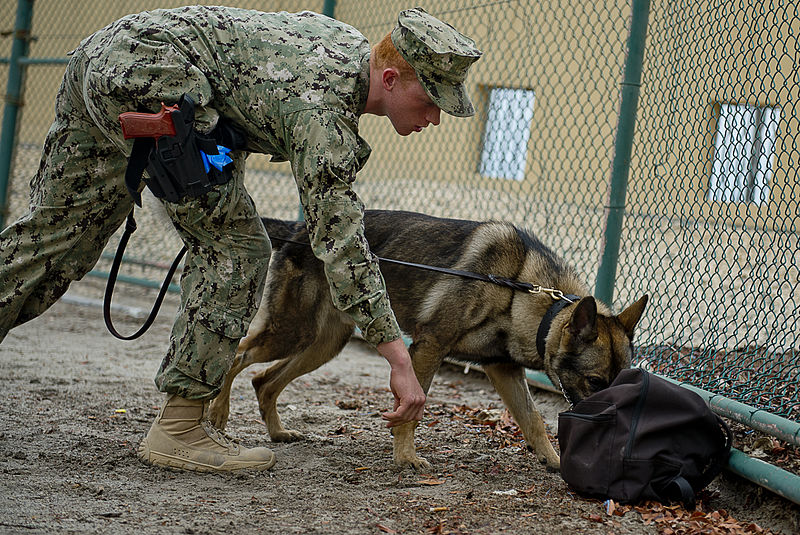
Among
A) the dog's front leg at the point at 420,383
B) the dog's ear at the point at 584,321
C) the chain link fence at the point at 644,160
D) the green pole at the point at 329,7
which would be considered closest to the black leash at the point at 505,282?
the dog's ear at the point at 584,321

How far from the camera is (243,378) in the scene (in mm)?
5777

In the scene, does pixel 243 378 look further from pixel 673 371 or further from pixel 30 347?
pixel 673 371

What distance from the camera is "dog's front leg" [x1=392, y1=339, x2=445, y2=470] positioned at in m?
3.83

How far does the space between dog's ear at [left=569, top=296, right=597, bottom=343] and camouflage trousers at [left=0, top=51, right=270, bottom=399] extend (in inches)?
58.2

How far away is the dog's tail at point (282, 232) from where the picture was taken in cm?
443

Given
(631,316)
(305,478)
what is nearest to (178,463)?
(305,478)

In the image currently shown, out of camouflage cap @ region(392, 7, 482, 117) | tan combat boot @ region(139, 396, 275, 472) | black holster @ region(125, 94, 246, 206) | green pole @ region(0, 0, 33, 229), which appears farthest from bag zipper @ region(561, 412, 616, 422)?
green pole @ region(0, 0, 33, 229)

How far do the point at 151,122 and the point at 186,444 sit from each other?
1.46 m

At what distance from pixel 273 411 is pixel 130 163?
5.84ft

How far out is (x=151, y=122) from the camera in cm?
293

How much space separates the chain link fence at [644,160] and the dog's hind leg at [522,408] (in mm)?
876

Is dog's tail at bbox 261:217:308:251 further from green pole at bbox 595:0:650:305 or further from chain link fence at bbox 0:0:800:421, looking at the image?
chain link fence at bbox 0:0:800:421

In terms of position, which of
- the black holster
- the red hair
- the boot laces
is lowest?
the boot laces

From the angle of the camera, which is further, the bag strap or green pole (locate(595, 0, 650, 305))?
green pole (locate(595, 0, 650, 305))
